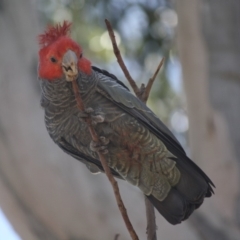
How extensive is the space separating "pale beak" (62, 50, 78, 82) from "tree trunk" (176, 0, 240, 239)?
4.93 ft

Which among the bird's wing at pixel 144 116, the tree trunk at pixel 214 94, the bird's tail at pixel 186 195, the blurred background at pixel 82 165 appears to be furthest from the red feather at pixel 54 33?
the tree trunk at pixel 214 94

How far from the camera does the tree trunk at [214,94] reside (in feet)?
11.5

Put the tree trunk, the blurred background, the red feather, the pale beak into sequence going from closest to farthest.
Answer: the pale beak → the red feather → the blurred background → the tree trunk

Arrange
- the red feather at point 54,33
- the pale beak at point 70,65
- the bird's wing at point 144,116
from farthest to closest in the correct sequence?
the bird's wing at point 144,116, the red feather at point 54,33, the pale beak at point 70,65

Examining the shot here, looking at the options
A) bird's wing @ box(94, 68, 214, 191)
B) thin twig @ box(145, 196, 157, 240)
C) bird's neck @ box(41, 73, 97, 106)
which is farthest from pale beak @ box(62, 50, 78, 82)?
thin twig @ box(145, 196, 157, 240)

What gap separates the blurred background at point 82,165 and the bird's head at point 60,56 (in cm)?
103

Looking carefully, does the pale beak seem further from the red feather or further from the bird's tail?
the bird's tail

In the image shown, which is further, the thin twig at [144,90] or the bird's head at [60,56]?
the bird's head at [60,56]

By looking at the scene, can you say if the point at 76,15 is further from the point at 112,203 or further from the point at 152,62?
the point at 112,203

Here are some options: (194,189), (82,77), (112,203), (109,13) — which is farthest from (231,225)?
(109,13)

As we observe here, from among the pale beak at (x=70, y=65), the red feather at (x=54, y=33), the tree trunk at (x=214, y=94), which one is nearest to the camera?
the pale beak at (x=70, y=65)

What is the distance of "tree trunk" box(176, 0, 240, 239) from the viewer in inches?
138

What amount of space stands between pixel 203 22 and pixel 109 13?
2.01 meters

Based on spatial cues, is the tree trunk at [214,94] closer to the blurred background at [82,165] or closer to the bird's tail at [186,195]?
the blurred background at [82,165]
